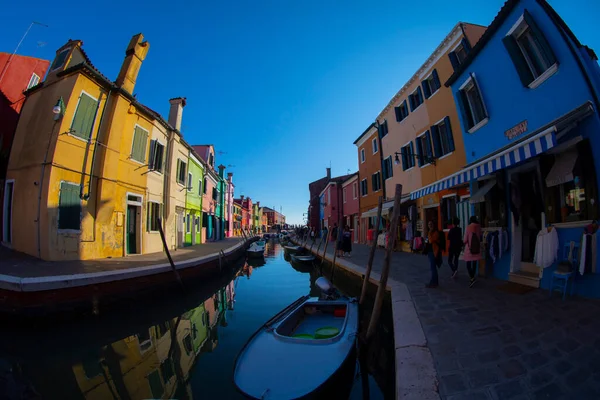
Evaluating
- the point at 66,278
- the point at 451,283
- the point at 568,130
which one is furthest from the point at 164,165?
the point at 568,130

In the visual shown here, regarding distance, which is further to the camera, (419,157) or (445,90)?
(419,157)

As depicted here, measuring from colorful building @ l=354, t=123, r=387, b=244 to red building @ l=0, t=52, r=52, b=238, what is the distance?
18516 millimetres

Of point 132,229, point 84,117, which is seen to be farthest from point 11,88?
point 132,229

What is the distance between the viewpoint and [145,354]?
5137mm

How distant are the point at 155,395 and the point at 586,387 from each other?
15.4 ft

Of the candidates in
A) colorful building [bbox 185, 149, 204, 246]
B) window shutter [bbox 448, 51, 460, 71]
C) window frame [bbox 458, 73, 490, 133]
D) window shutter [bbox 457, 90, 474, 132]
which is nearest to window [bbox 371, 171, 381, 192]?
window shutter [bbox 448, 51, 460, 71]

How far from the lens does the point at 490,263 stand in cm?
691

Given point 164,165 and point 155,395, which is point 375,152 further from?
point 155,395

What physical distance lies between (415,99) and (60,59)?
51.1 feet

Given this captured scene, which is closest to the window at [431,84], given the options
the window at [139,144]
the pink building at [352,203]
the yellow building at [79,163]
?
the pink building at [352,203]

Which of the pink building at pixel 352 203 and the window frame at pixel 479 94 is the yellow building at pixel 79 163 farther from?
the pink building at pixel 352 203

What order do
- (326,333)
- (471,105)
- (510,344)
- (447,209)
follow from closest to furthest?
(510,344) < (326,333) < (471,105) < (447,209)

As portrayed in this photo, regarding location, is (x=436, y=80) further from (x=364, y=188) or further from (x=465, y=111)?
(x=364, y=188)

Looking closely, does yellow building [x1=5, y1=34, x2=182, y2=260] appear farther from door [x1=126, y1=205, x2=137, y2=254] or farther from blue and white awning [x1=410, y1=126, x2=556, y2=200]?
blue and white awning [x1=410, y1=126, x2=556, y2=200]
